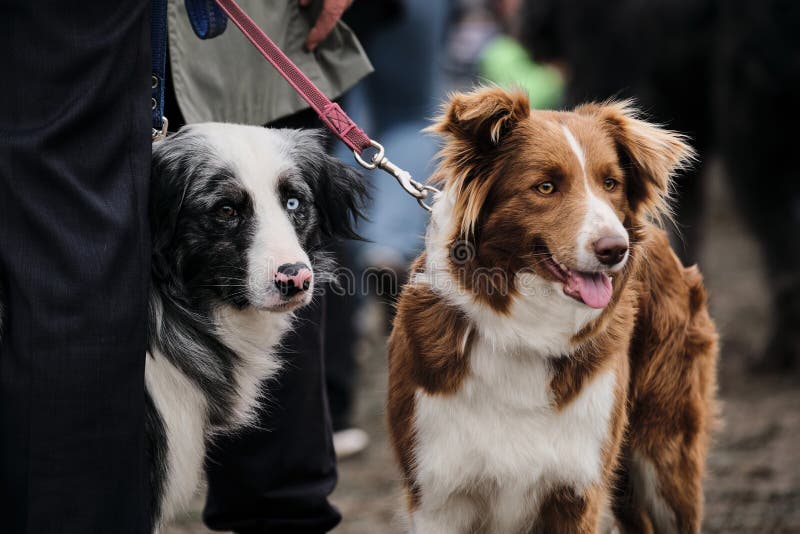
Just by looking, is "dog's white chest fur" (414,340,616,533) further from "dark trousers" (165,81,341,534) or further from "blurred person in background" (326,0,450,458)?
"blurred person in background" (326,0,450,458)

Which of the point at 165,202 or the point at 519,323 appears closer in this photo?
the point at 165,202

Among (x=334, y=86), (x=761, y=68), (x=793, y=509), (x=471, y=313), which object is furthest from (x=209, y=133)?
(x=761, y=68)

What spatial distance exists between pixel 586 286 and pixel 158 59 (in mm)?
1186

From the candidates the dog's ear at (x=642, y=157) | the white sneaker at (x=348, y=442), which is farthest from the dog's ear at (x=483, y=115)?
the white sneaker at (x=348, y=442)

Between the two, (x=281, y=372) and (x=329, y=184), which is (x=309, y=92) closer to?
(x=329, y=184)

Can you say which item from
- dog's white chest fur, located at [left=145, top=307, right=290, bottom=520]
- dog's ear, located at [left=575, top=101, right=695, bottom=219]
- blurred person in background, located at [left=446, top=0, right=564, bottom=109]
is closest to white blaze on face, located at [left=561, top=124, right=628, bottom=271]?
dog's ear, located at [left=575, top=101, right=695, bottom=219]

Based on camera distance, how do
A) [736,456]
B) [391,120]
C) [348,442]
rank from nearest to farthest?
[736,456] → [348,442] → [391,120]

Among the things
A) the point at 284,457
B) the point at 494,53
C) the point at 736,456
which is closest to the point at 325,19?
the point at 284,457

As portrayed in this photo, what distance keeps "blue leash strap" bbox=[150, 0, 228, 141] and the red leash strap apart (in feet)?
0.16

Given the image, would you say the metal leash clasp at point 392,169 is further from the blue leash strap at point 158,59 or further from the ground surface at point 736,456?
the ground surface at point 736,456

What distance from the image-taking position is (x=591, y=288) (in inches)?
98.2

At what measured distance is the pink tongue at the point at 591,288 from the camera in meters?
2.48

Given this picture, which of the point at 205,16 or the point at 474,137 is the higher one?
the point at 205,16

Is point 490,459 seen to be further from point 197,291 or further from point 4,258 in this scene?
point 4,258
